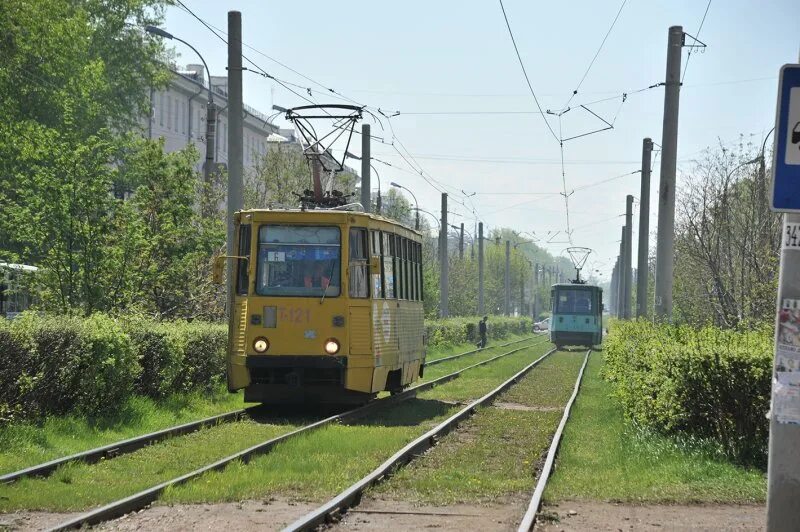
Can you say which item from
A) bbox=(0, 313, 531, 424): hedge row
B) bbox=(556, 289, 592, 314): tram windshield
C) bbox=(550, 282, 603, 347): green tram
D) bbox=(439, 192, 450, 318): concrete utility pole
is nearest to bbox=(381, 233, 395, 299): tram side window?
bbox=(0, 313, 531, 424): hedge row

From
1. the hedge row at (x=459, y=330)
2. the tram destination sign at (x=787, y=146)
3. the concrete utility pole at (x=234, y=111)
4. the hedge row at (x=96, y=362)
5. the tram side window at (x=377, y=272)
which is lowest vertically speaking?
the hedge row at (x=459, y=330)

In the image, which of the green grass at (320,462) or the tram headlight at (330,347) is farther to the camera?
the tram headlight at (330,347)

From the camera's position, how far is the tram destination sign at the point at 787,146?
24.0 feet

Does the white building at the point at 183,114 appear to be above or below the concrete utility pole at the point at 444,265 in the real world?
above

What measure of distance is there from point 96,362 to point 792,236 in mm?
10486

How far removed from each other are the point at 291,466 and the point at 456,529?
3341 mm

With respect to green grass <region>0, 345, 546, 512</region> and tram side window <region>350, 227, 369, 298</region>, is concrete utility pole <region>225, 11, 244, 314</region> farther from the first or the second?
green grass <region>0, 345, 546, 512</region>

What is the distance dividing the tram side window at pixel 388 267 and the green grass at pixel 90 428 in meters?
3.00

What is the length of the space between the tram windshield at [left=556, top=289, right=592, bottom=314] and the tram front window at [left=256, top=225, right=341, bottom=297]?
38.2 m

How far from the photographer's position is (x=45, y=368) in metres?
14.6

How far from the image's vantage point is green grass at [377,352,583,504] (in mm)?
11078

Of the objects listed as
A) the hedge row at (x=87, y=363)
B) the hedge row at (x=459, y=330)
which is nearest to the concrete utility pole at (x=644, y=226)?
the hedge row at (x=459, y=330)

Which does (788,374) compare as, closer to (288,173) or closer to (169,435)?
(169,435)

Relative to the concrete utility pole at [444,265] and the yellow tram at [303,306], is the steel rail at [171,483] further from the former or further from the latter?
the concrete utility pole at [444,265]
